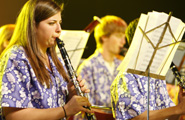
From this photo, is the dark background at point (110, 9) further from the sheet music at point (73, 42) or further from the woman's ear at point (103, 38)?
the sheet music at point (73, 42)

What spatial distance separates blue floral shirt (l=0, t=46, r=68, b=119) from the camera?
61.8 inches

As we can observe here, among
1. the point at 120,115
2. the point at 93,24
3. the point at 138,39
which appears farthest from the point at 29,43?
the point at 93,24

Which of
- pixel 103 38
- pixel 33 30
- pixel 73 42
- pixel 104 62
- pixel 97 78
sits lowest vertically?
pixel 97 78

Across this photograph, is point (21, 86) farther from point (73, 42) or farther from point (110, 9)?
point (110, 9)

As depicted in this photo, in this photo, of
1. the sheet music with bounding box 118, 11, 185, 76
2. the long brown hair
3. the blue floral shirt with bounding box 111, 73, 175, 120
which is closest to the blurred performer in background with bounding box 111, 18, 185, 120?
the blue floral shirt with bounding box 111, 73, 175, 120

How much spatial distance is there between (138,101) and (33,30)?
818 mm

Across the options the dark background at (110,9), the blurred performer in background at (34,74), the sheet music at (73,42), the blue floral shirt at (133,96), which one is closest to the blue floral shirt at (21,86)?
the blurred performer in background at (34,74)

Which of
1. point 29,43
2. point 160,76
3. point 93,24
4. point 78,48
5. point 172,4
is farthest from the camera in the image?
point 172,4

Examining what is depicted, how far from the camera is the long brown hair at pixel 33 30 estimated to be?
5.62 feet

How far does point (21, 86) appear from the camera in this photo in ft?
5.29

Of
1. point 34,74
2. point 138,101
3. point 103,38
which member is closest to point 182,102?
point 138,101

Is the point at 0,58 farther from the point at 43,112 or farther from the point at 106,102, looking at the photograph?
the point at 106,102

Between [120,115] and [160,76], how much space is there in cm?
37

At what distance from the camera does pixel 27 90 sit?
1.64m
